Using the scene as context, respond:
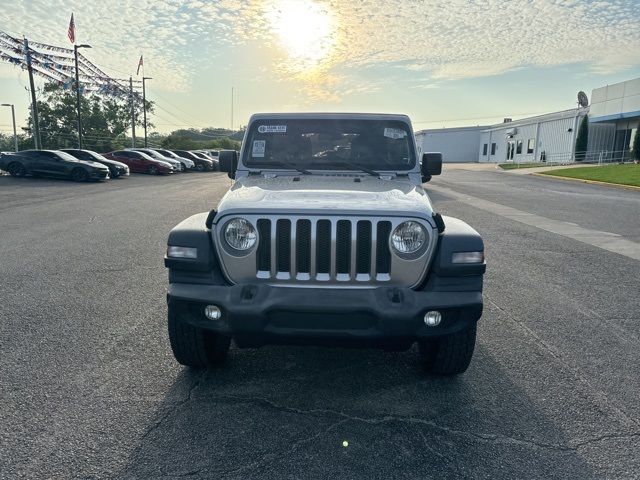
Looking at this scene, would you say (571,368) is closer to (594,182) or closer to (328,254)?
(328,254)

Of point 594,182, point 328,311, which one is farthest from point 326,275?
point 594,182

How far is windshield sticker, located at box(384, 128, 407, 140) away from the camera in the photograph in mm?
4523

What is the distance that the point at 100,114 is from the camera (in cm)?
7619

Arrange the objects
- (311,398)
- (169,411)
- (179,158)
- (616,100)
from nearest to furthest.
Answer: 1. (169,411)
2. (311,398)
3. (179,158)
4. (616,100)

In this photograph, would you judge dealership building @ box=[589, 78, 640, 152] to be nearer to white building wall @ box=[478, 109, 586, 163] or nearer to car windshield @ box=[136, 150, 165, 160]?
white building wall @ box=[478, 109, 586, 163]

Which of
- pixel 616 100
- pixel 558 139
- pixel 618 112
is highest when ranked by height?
pixel 616 100

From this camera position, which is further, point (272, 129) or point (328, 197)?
point (272, 129)

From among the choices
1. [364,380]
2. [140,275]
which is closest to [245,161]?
[364,380]

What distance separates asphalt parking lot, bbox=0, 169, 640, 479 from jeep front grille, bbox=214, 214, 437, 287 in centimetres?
82

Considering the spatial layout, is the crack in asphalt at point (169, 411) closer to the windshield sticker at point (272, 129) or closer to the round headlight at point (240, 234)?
the round headlight at point (240, 234)

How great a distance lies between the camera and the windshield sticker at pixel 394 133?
178 inches

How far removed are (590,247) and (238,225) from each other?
25.0 ft

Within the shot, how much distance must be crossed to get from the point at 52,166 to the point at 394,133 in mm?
22978

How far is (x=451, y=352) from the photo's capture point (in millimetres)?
3373
